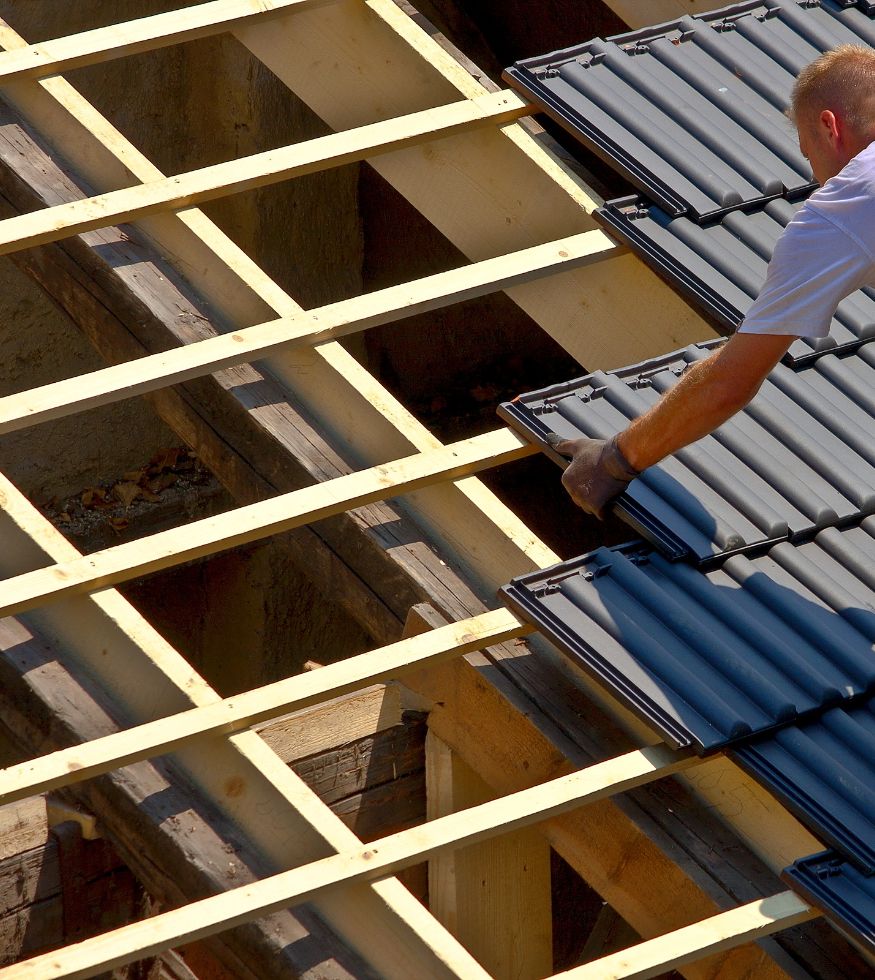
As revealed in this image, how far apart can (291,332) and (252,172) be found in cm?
56

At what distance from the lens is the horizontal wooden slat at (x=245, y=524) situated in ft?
11.5

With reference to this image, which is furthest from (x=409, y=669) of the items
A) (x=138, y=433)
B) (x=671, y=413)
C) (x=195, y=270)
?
(x=138, y=433)

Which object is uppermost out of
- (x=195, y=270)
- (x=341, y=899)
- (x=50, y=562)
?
(x=195, y=270)

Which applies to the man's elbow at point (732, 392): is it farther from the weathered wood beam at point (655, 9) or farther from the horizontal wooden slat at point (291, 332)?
the weathered wood beam at point (655, 9)

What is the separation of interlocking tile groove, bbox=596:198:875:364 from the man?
0.74 meters

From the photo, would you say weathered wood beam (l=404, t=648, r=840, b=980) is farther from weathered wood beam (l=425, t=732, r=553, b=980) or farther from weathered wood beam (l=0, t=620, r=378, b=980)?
weathered wood beam (l=0, t=620, r=378, b=980)

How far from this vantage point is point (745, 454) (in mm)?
4043

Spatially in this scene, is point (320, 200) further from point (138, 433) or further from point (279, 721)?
point (279, 721)

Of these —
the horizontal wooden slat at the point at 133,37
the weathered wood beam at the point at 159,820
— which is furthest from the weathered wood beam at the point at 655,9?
the weathered wood beam at the point at 159,820

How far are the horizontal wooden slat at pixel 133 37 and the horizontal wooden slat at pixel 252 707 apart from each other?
206cm

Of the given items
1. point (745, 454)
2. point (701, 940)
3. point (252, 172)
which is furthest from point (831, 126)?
point (701, 940)

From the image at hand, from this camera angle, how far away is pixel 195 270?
4.32m

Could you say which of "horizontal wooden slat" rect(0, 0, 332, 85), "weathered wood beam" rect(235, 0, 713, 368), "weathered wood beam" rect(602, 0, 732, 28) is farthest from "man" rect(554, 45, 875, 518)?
"weathered wood beam" rect(602, 0, 732, 28)

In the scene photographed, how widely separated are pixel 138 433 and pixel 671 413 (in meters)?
4.11
